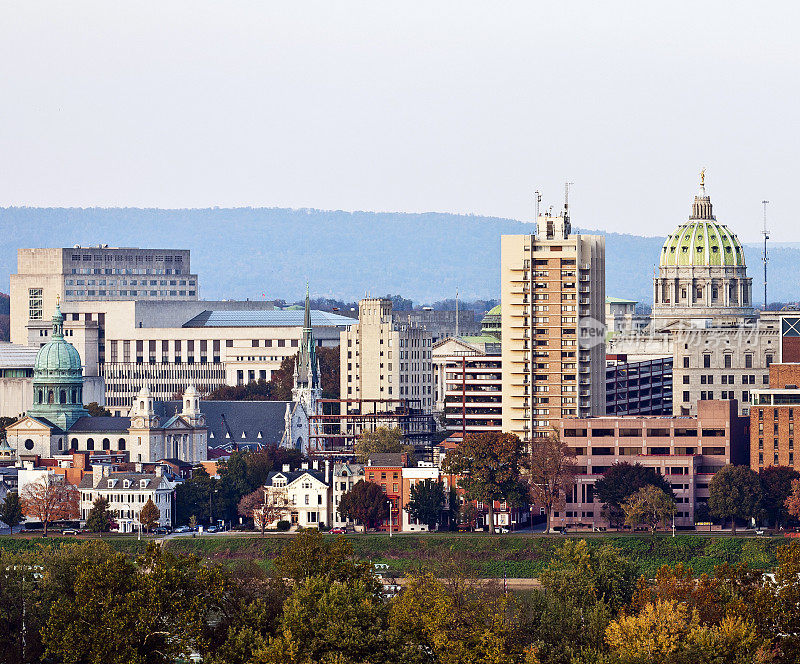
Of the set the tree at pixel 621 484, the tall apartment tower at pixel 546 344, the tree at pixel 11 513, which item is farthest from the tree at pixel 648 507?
the tree at pixel 11 513

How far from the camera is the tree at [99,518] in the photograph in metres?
184

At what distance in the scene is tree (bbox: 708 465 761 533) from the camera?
175 metres

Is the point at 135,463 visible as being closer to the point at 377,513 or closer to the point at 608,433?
the point at 377,513

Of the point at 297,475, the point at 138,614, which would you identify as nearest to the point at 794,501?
the point at 297,475

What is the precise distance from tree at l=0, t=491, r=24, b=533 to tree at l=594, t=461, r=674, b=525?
43758 mm

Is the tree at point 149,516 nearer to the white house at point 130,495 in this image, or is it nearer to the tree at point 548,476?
the white house at point 130,495

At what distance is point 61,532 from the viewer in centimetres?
18338

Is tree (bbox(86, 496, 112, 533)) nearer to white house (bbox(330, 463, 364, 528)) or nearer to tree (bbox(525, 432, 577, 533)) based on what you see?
white house (bbox(330, 463, 364, 528))

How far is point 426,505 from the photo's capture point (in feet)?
598

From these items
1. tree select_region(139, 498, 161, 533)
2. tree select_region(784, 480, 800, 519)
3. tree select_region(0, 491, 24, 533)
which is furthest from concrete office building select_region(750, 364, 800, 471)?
tree select_region(0, 491, 24, 533)

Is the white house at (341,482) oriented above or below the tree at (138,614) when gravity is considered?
above

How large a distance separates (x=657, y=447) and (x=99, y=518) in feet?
138

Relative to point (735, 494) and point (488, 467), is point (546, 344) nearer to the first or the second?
point (488, 467)

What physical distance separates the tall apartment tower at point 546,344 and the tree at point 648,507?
22167 millimetres
